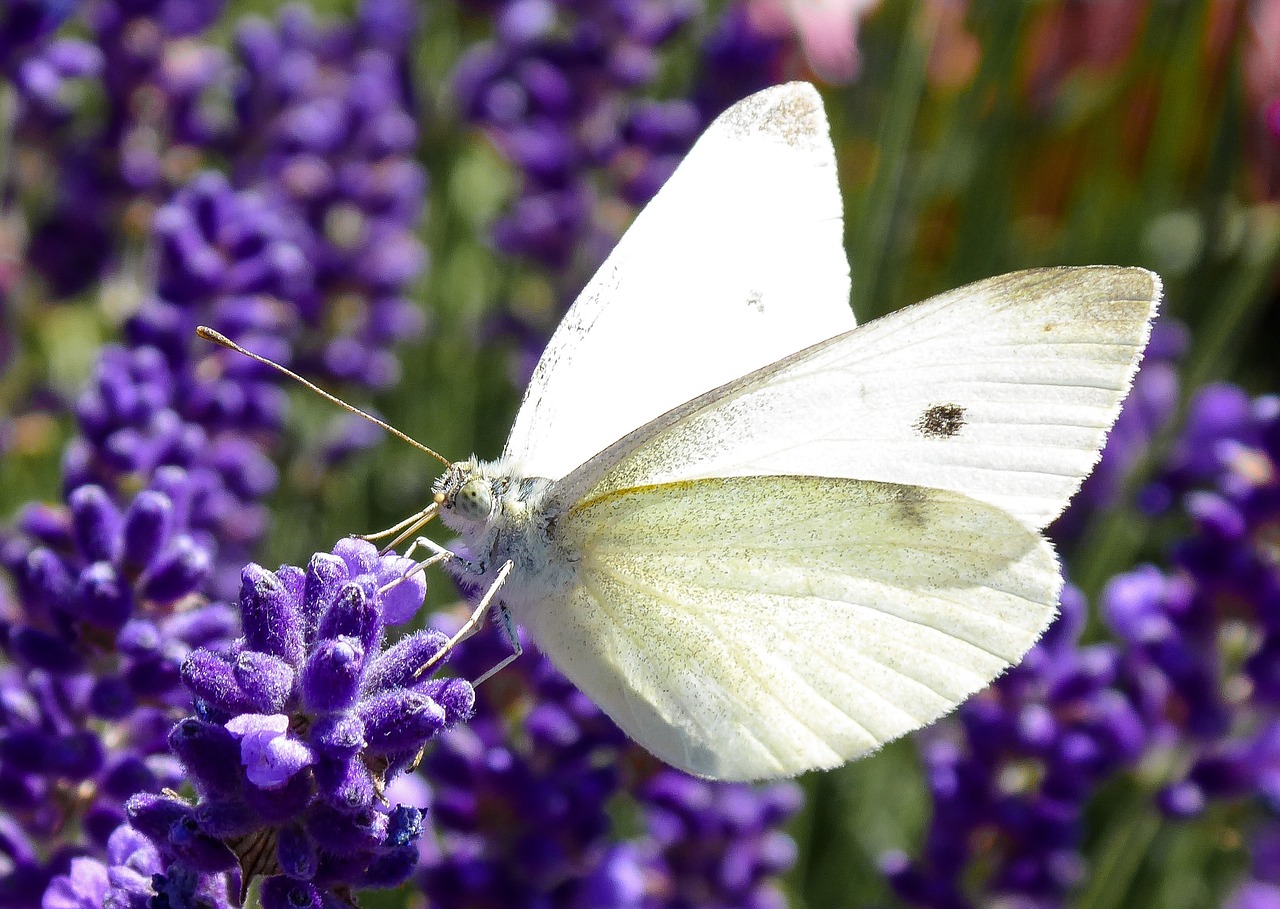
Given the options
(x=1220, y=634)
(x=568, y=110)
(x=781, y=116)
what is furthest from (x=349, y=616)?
(x=568, y=110)

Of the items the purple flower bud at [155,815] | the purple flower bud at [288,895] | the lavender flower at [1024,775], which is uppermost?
the purple flower bud at [155,815]

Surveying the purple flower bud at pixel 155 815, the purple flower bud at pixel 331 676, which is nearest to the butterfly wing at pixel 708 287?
the purple flower bud at pixel 331 676

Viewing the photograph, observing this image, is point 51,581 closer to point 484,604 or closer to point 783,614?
point 484,604

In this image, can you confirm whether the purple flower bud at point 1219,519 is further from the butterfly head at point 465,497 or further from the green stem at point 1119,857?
the butterfly head at point 465,497

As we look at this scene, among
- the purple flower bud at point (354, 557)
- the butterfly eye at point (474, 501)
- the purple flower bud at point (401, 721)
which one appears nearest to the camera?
the purple flower bud at point (401, 721)

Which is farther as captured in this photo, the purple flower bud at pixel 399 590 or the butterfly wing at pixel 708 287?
the butterfly wing at pixel 708 287

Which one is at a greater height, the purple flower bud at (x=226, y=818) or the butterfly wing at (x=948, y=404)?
the butterfly wing at (x=948, y=404)

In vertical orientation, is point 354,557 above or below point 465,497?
above

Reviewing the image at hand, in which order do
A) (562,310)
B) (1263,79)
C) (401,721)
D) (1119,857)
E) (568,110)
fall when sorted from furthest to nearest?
1. (1263,79)
2. (562,310)
3. (568,110)
4. (1119,857)
5. (401,721)
